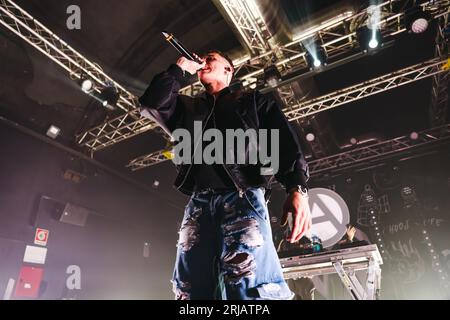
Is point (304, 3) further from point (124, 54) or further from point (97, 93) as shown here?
point (97, 93)

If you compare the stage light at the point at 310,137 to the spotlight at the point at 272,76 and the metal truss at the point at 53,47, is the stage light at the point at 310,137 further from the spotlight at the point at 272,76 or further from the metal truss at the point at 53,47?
the metal truss at the point at 53,47

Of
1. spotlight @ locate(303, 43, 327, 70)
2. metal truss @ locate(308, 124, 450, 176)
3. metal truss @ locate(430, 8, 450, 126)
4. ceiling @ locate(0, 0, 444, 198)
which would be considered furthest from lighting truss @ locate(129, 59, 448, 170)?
metal truss @ locate(308, 124, 450, 176)

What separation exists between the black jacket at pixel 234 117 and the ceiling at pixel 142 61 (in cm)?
418

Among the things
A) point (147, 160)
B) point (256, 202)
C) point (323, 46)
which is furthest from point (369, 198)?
point (256, 202)

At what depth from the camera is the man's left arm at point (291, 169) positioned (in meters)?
1.39

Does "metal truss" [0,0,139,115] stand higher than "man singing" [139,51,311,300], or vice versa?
"metal truss" [0,0,139,115]

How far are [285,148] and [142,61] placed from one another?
6.02 m

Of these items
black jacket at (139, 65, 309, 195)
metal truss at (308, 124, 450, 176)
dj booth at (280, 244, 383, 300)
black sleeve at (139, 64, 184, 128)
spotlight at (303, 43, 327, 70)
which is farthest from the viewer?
metal truss at (308, 124, 450, 176)

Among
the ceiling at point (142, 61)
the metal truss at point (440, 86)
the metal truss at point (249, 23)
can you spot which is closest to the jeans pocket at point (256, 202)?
the metal truss at point (249, 23)

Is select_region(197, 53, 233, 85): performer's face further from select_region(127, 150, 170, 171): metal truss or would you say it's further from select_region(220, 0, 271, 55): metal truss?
select_region(127, 150, 170, 171): metal truss

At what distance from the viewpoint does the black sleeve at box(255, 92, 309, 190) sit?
1.55 meters

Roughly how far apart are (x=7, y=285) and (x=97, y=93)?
3.91m

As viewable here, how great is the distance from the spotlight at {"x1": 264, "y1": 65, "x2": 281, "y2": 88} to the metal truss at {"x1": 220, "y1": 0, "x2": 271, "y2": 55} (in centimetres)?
34

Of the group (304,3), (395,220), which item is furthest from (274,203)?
(304,3)
